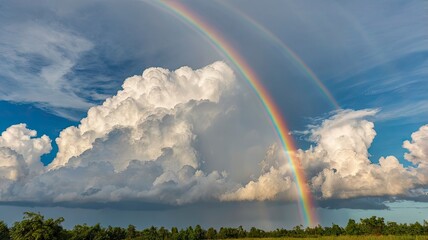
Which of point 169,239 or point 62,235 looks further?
point 169,239

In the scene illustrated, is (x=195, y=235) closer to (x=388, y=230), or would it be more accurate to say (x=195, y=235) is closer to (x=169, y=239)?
(x=169, y=239)

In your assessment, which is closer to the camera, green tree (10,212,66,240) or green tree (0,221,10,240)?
green tree (10,212,66,240)

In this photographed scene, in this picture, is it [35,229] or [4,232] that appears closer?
[35,229]

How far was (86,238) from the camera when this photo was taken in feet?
478

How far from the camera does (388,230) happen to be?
200m

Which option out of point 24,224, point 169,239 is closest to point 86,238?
point 169,239

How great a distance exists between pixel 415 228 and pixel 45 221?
18391cm

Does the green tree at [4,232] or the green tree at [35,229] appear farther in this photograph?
the green tree at [4,232]

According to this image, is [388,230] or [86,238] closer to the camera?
[86,238]

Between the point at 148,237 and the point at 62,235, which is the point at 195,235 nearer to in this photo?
the point at 148,237

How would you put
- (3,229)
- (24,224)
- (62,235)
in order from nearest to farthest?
(24,224)
(62,235)
(3,229)

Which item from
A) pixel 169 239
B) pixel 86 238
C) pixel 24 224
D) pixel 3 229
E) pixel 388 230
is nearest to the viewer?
pixel 24 224

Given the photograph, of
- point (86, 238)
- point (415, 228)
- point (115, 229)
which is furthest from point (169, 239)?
Answer: point (415, 228)

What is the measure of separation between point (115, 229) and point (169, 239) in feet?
95.2
